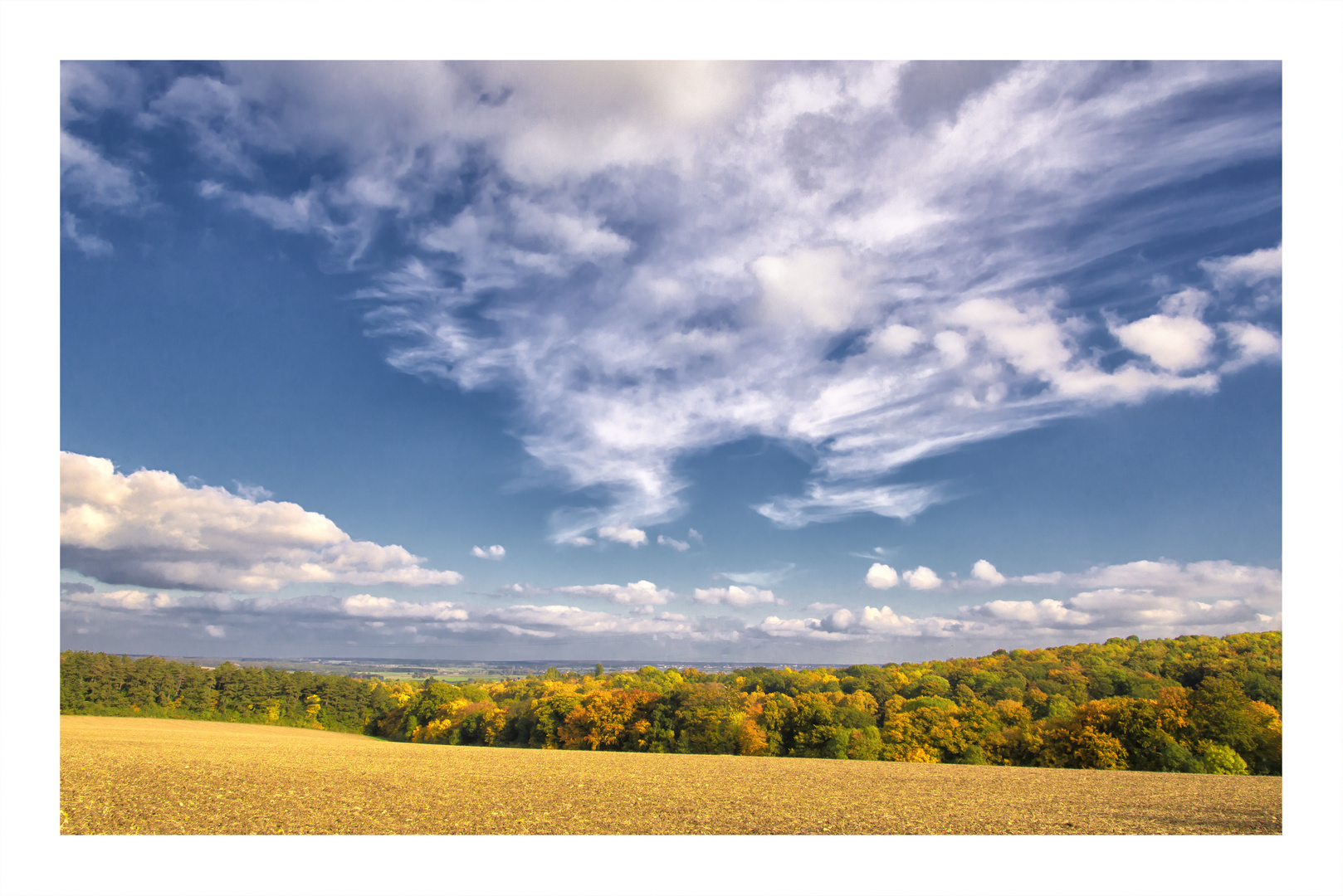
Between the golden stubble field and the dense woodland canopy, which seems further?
the dense woodland canopy

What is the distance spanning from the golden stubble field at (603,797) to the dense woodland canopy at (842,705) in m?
3.43

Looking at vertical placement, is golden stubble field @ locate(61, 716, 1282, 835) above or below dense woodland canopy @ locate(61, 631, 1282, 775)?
above

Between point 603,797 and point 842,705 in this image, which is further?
point 842,705

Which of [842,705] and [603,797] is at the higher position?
[603,797]

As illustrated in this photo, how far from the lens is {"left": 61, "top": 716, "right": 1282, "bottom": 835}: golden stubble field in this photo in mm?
13203

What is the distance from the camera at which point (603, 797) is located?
16219 mm

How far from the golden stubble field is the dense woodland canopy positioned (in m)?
3.43

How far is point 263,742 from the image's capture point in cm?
3112

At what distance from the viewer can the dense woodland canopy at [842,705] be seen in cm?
2722

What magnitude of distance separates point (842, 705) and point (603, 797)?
2178 cm
